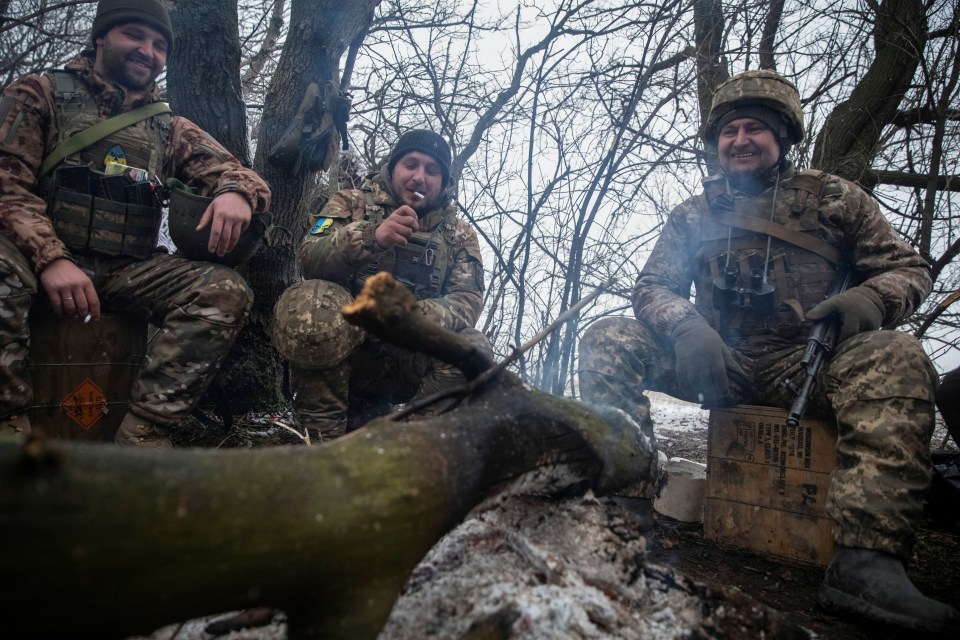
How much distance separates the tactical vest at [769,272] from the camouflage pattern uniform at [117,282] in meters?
2.58

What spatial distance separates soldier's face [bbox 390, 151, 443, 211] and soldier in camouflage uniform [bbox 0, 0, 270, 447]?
2.71 feet

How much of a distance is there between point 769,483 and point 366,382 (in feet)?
7.24

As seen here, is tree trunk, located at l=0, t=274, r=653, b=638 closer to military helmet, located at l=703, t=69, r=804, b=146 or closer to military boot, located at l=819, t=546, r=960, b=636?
military boot, located at l=819, t=546, r=960, b=636

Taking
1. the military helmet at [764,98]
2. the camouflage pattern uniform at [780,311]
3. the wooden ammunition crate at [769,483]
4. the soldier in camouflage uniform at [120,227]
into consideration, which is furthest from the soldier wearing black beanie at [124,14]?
the wooden ammunition crate at [769,483]

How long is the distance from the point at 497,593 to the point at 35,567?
982mm

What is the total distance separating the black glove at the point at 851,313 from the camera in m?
2.65

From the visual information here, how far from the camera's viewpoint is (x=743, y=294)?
310 centimetres

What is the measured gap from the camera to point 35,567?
793 millimetres

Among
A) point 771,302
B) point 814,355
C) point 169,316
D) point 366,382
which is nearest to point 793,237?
point 771,302

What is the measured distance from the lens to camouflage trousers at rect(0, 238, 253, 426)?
2682 mm

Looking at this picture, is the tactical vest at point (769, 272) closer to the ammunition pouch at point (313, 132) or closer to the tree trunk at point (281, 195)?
the ammunition pouch at point (313, 132)

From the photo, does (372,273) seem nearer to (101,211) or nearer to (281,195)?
(281,195)

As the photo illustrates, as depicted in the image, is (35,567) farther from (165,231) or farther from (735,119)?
(735,119)

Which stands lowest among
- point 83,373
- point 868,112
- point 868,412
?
point 83,373
